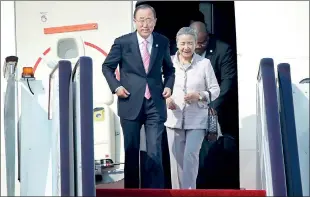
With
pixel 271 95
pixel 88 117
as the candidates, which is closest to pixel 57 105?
pixel 88 117

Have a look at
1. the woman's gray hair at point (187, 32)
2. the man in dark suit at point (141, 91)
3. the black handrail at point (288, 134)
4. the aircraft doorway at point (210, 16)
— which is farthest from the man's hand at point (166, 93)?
the black handrail at point (288, 134)

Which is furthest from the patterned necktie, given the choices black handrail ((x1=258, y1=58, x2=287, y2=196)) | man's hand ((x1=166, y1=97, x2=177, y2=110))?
black handrail ((x1=258, y1=58, x2=287, y2=196))

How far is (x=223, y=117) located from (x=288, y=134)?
2.24 m

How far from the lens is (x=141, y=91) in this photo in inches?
185

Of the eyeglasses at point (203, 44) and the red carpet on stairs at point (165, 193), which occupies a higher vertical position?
the eyeglasses at point (203, 44)

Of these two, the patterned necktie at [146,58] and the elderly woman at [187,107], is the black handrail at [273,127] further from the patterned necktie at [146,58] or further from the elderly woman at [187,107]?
the elderly woman at [187,107]

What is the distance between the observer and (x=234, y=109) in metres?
5.15

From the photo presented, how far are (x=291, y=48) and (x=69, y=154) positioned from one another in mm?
2748

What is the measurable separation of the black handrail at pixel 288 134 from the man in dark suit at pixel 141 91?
6.07 feet

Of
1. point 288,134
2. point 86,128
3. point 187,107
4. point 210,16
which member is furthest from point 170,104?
point 86,128

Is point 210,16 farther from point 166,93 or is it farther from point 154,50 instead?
point 166,93

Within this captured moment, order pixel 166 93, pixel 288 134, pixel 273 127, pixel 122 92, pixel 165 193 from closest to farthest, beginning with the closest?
1. pixel 273 127
2. pixel 288 134
3. pixel 165 193
4. pixel 122 92
5. pixel 166 93

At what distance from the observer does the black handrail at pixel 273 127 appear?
8.86ft

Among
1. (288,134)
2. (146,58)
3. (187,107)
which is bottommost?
(288,134)
